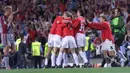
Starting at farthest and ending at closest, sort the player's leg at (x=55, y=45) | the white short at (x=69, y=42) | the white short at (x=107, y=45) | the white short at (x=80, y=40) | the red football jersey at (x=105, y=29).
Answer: the white short at (x=107, y=45) < the red football jersey at (x=105, y=29) < the white short at (x=80, y=40) < the player's leg at (x=55, y=45) < the white short at (x=69, y=42)

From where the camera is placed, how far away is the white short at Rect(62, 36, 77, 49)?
19.7 metres

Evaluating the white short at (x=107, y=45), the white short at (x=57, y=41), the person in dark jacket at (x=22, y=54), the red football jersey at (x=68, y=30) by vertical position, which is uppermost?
the red football jersey at (x=68, y=30)

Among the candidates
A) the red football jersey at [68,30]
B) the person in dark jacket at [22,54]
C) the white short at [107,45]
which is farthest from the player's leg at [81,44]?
the person in dark jacket at [22,54]

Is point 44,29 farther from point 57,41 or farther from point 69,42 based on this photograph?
point 69,42

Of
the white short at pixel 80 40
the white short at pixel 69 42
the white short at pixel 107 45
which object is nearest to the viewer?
the white short at pixel 69 42

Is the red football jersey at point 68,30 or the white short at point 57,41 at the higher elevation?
the red football jersey at point 68,30

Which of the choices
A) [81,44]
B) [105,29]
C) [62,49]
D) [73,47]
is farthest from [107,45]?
[62,49]

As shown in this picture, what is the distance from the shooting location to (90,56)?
22.3m

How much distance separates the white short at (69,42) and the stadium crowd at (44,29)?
0.91 feet

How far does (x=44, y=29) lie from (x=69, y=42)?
5.53 meters

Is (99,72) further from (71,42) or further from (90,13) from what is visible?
(90,13)

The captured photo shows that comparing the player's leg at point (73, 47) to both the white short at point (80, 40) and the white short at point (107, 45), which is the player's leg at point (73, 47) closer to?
the white short at point (80, 40)

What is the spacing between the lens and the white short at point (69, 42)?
64.7ft

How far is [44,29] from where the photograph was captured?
25109mm
